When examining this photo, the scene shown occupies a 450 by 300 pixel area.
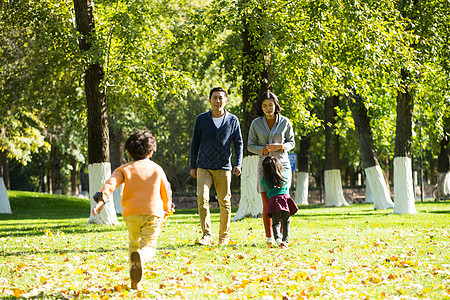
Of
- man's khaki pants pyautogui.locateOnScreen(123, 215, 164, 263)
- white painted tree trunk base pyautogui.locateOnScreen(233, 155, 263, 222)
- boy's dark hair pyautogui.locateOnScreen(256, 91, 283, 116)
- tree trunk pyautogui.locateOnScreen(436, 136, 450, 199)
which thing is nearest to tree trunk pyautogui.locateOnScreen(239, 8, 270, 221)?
white painted tree trunk base pyautogui.locateOnScreen(233, 155, 263, 222)

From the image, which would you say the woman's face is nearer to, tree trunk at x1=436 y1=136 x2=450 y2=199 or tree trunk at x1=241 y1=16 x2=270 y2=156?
tree trunk at x1=241 y1=16 x2=270 y2=156

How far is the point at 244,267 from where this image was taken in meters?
6.51

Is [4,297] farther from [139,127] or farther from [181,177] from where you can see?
[181,177]

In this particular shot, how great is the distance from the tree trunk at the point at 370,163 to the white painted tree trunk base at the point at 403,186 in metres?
4.36

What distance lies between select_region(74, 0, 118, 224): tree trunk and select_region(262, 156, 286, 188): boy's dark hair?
261 inches

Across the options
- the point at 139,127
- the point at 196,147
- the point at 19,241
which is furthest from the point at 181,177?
the point at 196,147

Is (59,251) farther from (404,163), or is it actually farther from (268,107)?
(404,163)

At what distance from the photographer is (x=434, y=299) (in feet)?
15.9

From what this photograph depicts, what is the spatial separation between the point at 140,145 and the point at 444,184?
2514 cm

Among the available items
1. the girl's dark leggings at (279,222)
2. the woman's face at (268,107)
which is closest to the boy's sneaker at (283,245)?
the girl's dark leggings at (279,222)

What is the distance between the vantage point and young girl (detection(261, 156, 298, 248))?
7.90m

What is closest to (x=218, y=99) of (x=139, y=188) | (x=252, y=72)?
(x=139, y=188)

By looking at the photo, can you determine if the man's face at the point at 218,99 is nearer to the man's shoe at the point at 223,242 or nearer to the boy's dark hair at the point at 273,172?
the boy's dark hair at the point at 273,172

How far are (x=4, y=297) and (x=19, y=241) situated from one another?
18.7 ft
